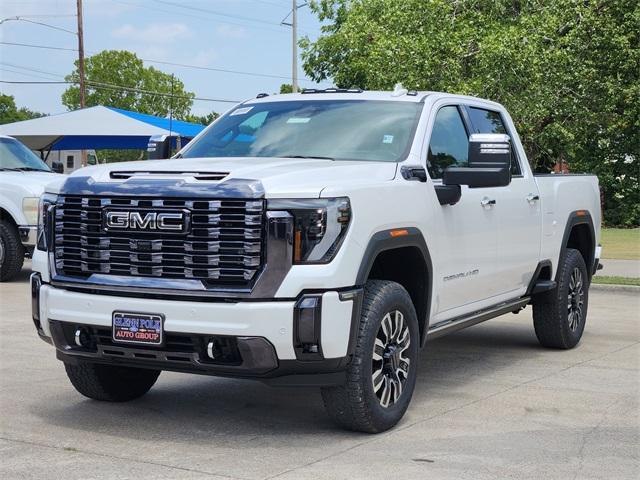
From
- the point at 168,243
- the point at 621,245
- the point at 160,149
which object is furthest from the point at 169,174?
the point at 621,245

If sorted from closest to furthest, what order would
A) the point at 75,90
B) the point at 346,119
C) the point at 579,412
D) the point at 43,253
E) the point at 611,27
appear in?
the point at 43,253 → the point at 579,412 → the point at 346,119 → the point at 611,27 → the point at 75,90

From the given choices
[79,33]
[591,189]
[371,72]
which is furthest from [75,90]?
[591,189]

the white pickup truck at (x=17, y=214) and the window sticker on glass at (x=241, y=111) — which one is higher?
the window sticker on glass at (x=241, y=111)

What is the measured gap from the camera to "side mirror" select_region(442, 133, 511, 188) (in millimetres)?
6766

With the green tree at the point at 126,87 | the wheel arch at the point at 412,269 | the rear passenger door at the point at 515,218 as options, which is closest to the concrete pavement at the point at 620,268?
the rear passenger door at the point at 515,218

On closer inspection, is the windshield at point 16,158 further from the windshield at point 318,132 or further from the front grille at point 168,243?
the front grille at point 168,243

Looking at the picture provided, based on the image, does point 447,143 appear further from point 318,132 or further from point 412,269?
point 412,269

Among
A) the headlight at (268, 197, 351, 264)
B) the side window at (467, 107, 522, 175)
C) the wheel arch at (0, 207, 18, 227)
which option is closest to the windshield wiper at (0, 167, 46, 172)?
the wheel arch at (0, 207, 18, 227)

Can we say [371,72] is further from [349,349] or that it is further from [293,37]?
[349,349]

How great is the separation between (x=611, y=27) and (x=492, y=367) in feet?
81.9

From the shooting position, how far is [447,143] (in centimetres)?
749

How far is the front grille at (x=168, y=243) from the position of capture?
18.4 ft

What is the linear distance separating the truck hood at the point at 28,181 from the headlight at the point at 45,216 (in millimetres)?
7698

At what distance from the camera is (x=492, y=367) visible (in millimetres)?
8625
